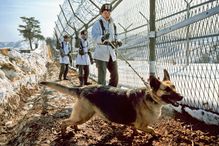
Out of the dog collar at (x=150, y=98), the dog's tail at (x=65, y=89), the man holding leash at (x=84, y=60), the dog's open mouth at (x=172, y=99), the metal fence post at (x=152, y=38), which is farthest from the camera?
the man holding leash at (x=84, y=60)

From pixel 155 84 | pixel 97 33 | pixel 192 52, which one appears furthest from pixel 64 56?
pixel 155 84

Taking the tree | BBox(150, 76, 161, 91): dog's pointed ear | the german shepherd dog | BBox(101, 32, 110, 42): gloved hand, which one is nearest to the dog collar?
the german shepherd dog

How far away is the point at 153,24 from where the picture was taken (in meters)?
5.55

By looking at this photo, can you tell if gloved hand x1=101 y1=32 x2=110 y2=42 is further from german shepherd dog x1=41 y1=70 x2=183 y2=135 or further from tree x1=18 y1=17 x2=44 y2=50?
tree x1=18 y1=17 x2=44 y2=50

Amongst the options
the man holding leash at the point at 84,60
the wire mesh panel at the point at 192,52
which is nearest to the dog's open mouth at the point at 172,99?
the wire mesh panel at the point at 192,52

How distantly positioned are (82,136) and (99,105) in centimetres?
53

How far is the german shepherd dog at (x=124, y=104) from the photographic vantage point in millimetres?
4227

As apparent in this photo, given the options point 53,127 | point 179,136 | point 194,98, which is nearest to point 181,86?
point 194,98

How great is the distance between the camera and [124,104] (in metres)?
4.43

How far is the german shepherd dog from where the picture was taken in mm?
4227

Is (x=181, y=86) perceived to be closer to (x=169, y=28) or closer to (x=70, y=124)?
(x=169, y=28)

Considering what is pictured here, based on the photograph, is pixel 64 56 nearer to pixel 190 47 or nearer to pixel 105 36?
pixel 105 36

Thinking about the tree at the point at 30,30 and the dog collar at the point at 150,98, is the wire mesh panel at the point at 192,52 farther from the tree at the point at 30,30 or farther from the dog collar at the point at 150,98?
the tree at the point at 30,30

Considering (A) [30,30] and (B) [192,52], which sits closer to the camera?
(B) [192,52]
